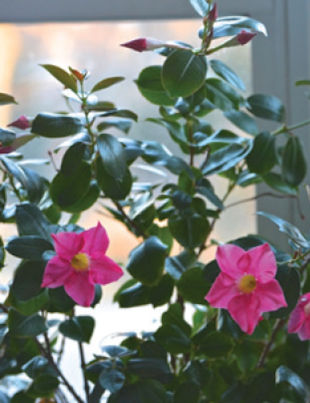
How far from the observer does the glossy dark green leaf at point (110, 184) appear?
106 centimetres

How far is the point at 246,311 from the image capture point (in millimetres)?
931

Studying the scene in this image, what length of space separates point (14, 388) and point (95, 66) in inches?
31.0

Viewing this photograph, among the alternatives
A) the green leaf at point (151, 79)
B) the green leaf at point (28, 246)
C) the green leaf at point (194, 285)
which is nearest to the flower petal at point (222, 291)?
the green leaf at point (194, 285)

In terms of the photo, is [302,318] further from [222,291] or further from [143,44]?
[143,44]

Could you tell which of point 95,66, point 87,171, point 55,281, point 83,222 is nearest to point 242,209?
point 83,222

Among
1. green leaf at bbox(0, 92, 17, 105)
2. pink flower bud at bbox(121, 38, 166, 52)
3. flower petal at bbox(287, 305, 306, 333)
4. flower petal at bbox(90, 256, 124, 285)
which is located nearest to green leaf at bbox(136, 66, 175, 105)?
pink flower bud at bbox(121, 38, 166, 52)

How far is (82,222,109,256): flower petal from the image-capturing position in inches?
A: 37.4

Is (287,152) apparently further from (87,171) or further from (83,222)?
(83,222)

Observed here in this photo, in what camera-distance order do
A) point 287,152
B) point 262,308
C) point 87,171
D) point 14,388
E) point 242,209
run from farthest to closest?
point 242,209
point 14,388
point 287,152
point 87,171
point 262,308

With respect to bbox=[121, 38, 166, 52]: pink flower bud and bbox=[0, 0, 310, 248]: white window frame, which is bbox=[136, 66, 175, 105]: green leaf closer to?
bbox=[121, 38, 166, 52]: pink flower bud

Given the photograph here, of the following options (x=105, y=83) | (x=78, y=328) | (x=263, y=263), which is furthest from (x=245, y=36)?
(x=78, y=328)

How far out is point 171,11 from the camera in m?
1.52

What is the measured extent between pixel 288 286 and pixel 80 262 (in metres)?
0.31

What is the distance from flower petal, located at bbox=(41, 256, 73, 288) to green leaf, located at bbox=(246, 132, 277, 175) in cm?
40
